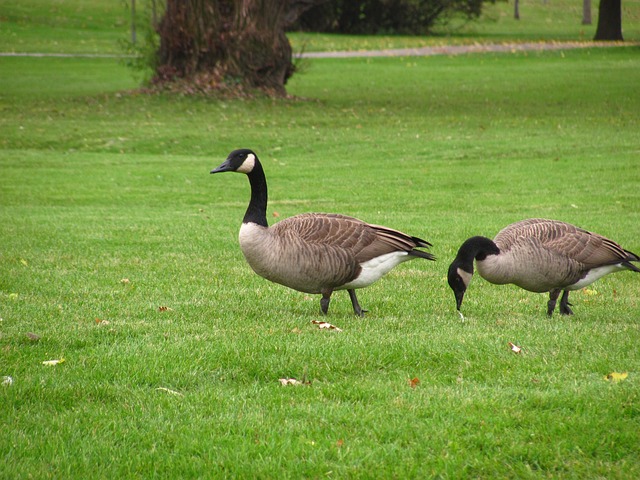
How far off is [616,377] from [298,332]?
2.60 meters

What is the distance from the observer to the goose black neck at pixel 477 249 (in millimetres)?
8062

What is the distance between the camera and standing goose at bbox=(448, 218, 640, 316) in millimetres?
8156

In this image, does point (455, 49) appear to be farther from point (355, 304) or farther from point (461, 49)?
point (355, 304)

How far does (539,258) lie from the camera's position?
8234mm

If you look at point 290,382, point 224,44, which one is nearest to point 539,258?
point 290,382

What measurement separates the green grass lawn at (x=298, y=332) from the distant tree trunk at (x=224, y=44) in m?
8.39

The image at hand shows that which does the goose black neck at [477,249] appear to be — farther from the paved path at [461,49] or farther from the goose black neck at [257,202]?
the paved path at [461,49]

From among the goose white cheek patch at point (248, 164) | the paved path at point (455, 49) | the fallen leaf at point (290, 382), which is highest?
the goose white cheek patch at point (248, 164)

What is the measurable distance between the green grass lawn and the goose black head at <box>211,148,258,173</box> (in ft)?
4.43

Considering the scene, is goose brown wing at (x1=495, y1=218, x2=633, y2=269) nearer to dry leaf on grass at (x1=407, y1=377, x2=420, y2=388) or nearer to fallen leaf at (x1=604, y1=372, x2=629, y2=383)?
fallen leaf at (x1=604, y1=372, x2=629, y2=383)

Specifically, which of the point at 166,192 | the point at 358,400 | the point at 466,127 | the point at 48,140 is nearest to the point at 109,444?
the point at 358,400

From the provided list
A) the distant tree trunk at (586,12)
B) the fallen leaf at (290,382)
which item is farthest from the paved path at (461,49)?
the fallen leaf at (290,382)

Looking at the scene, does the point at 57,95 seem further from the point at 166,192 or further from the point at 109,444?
the point at 109,444

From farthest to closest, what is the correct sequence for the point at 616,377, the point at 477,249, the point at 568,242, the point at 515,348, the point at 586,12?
the point at 586,12, the point at 568,242, the point at 477,249, the point at 515,348, the point at 616,377
